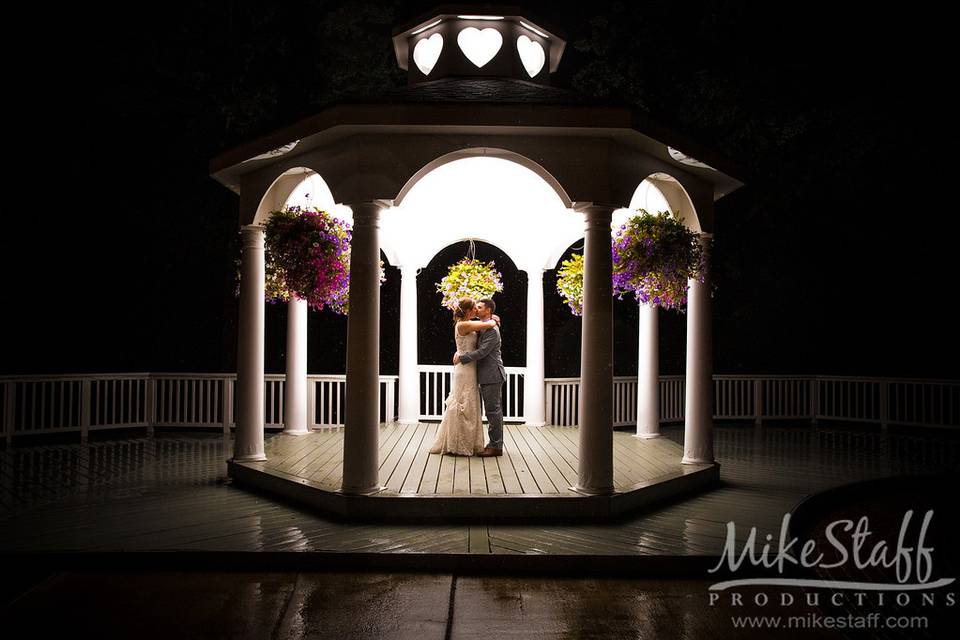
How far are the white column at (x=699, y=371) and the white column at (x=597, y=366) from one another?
2022mm

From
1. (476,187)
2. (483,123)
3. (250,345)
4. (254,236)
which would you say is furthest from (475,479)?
(476,187)

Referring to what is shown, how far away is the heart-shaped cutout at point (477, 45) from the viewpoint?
369 inches

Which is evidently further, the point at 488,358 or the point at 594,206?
the point at 488,358

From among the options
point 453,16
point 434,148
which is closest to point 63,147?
point 453,16

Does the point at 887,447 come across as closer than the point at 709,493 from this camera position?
No

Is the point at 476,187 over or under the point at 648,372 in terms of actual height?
over

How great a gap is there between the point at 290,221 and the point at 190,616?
3.96 metres

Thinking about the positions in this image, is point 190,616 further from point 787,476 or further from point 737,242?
point 737,242

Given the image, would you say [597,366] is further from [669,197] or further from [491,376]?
[669,197]

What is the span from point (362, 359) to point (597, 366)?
211 centimetres

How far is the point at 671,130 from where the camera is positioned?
6.71 m

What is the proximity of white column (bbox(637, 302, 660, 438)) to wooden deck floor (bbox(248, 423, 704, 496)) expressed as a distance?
252 mm

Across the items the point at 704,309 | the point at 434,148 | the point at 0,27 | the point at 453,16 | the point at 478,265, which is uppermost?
the point at 0,27

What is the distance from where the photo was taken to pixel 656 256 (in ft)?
23.7
